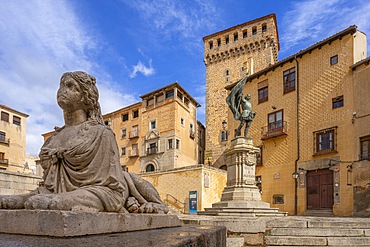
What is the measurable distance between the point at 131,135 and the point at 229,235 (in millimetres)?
36681

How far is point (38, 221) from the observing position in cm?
223

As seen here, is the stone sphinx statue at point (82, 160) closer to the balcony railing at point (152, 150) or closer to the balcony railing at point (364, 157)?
the balcony railing at point (364, 157)

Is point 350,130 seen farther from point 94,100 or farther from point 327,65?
point 94,100

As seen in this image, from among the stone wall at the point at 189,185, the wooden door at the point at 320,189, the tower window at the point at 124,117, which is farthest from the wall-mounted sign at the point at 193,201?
the tower window at the point at 124,117

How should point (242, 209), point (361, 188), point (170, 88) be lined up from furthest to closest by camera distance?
point (170, 88)
point (361, 188)
point (242, 209)

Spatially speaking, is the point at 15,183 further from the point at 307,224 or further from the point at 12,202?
the point at 12,202

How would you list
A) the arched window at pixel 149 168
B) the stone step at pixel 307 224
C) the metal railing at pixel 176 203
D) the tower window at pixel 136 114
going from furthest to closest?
the tower window at pixel 136 114 → the arched window at pixel 149 168 → the metal railing at pixel 176 203 → the stone step at pixel 307 224

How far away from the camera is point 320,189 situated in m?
21.7

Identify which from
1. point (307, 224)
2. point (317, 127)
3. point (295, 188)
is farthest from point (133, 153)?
point (307, 224)

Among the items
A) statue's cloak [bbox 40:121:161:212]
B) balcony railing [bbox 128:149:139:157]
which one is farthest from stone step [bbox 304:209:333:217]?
balcony railing [bbox 128:149:139:157]

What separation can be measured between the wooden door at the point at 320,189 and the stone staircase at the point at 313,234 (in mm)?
13452

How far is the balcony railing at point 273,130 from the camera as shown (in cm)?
2503

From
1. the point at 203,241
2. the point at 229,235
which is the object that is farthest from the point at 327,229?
the point at 203,241

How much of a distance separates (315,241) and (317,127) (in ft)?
56.3
